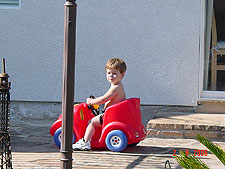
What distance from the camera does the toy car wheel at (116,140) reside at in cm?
605

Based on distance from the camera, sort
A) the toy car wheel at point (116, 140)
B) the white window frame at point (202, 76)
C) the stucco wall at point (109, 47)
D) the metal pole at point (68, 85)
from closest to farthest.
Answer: the metal pole at point (68, 85) < the toy car wheel at point (116, 140) < the white window frame at point (202, 76) < the stucco wall at point (109, 47)

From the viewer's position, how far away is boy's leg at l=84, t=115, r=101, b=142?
6.16 metres

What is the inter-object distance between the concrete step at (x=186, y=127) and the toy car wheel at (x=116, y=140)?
1300 millimetres

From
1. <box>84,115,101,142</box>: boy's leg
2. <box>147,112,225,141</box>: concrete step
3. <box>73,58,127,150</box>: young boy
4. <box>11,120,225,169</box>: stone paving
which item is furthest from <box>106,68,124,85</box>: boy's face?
<box>147,112,225,141</box>: concrete step

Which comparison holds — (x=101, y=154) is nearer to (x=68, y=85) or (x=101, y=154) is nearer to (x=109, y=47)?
(x=68, y=85)

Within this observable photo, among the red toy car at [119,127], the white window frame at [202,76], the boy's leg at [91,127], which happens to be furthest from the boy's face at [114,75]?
the white window frame at [202,76]

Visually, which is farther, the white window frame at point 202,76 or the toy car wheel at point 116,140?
the white window frame at point 202,76

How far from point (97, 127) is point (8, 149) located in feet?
6.80

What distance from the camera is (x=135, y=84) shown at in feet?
27.8

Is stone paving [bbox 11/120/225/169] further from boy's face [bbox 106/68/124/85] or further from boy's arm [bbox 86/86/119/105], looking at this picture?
boy's face [bbox 106/68/124/85]

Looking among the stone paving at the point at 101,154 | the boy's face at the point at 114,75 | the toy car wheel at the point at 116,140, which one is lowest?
the stone paving at the point at 101,154

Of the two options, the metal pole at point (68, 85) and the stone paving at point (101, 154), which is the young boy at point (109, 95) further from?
the metal pole at point (68, 85)

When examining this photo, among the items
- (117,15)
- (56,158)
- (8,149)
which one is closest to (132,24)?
(117,15)

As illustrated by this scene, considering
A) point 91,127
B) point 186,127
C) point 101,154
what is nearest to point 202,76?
point 186,127
